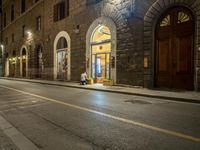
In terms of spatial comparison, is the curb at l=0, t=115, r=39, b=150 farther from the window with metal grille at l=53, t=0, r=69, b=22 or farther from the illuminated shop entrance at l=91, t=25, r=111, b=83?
the window with metal grille at l=53, t=0, r=69, b=22

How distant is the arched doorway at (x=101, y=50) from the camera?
18.5m

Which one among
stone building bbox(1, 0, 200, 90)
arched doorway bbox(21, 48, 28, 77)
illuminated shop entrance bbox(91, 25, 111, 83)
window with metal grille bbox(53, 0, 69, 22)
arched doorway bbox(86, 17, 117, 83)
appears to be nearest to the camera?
stone building bbox(1, 0, 200, 90)

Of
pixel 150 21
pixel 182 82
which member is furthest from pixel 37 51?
pixel 182 82

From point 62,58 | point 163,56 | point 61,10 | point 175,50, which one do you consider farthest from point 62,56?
point 175,50

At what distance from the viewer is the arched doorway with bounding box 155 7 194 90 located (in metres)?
13.4

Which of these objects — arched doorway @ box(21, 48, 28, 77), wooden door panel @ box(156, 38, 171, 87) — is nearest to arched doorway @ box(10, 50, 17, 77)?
arched doorway @ box(21, 48, 28, 77)

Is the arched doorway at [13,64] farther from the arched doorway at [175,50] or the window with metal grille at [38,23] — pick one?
the arched doorway at [175,50]

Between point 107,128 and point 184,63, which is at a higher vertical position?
point 184,63

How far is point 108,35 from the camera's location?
19453 millimetres

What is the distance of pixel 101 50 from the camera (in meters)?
20.5

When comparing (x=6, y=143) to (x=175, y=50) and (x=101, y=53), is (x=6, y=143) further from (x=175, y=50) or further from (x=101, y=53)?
(x=101, y=53)

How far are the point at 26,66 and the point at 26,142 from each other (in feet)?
109

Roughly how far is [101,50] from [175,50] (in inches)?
302

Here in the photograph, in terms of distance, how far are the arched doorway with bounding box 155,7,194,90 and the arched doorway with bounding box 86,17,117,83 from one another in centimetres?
409
